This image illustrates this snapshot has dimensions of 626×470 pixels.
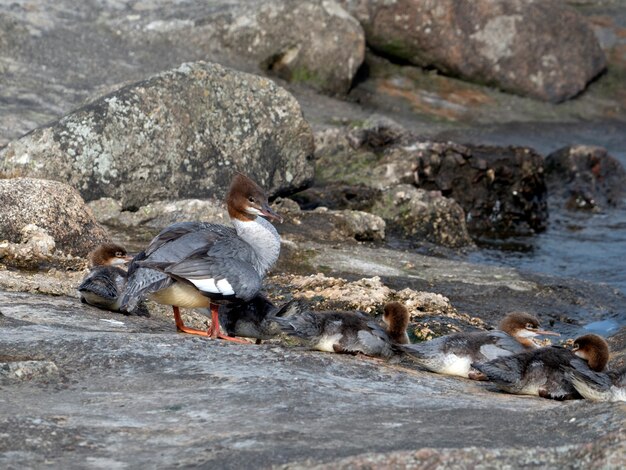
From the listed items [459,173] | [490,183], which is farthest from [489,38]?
[459,173]

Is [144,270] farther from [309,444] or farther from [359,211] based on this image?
[359,211]

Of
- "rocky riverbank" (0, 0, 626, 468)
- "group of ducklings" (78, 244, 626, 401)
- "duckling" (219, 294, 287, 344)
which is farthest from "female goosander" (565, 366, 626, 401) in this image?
"duckling" (219, 294, 287, 344)

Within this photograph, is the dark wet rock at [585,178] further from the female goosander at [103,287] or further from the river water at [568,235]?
the female goosander at [103,287]

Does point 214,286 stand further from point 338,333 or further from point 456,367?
point 456,367

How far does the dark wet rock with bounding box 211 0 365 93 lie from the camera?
16.9 metres

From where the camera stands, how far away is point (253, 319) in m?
7.14

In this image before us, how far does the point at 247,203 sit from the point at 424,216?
205 inches

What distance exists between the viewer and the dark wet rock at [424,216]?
1255 centimetres

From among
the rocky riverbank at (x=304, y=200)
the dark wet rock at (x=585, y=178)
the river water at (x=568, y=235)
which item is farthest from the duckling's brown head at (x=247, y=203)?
the dark wet rock at (x=585, y=178)

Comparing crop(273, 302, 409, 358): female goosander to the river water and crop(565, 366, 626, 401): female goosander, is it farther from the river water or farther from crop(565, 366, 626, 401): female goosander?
the river water

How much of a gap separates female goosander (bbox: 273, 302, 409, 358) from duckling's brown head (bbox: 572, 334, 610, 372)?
1077 millimetres

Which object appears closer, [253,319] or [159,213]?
[253,319]

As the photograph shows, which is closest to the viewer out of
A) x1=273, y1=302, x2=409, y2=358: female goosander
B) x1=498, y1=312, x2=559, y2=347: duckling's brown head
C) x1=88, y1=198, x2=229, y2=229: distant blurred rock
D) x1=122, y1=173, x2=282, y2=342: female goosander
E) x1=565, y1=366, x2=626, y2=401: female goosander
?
x1=565, y1=366, x2=626, y2=401: female goosander

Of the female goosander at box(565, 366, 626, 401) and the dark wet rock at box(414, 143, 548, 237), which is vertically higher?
the female goosander at box(565, 366, 626, 401)
